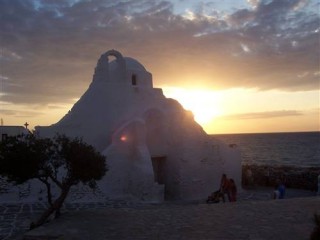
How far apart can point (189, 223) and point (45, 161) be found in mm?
4756

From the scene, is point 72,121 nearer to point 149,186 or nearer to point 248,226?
point 149,186

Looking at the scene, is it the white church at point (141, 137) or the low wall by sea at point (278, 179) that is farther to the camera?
the low wall by sea at point (278, 179)

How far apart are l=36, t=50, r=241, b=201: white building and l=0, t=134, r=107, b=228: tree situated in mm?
6393

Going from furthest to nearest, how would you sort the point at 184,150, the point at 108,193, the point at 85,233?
the point at 184,150
the point at 108,193
the point at 85,233

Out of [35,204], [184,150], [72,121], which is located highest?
[72,121]

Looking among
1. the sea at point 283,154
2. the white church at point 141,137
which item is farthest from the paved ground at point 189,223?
the sea at point 283,154

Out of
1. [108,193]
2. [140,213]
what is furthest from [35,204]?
[140,213]

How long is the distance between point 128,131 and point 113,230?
1040 cm

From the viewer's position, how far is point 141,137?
20625mm

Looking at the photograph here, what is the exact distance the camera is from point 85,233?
991 cm

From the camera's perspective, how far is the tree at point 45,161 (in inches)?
469

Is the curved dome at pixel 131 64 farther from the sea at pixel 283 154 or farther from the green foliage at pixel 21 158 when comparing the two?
the green foliage at pixel 21 158

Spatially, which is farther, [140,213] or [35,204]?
[35,204]

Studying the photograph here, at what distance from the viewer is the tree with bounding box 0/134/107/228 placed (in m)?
11.9
